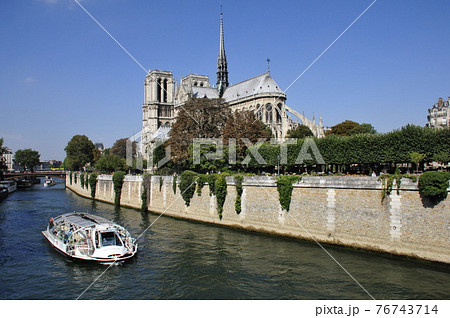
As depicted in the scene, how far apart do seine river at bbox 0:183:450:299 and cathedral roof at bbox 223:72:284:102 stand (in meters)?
53.4

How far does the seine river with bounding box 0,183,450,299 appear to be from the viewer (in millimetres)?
14617

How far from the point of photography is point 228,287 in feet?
50.1

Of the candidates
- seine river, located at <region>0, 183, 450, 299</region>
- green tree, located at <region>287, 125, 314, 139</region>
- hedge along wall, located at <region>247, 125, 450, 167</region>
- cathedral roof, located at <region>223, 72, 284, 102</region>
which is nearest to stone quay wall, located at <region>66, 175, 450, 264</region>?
seine river, located at <region>0, 183, 450, 299</region>

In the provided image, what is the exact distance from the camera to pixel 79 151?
102 m

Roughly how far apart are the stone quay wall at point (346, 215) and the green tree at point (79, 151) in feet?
254

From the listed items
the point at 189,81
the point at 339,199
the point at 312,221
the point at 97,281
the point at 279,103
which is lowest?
the point at 97,281

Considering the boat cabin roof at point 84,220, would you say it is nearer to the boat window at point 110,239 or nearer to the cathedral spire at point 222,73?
the boat window at point 110,239

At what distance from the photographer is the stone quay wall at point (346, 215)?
17.8 meters

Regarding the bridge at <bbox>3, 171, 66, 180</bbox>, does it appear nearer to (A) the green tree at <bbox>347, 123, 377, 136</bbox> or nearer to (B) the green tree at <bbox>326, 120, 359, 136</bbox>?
(B) the green tree at <bbox>326, 120, 359, 136</bbox>

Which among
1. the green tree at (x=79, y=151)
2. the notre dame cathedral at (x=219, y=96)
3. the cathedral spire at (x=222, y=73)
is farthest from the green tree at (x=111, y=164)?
the cathedral spire at (x=222, y=73)

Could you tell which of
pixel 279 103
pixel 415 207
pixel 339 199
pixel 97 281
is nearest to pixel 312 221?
pixel 339 199
